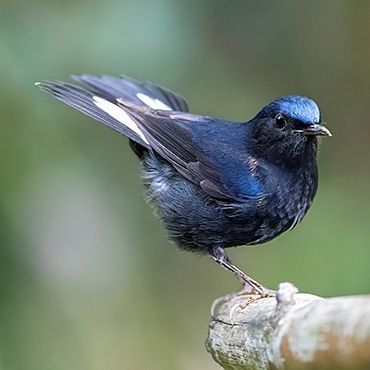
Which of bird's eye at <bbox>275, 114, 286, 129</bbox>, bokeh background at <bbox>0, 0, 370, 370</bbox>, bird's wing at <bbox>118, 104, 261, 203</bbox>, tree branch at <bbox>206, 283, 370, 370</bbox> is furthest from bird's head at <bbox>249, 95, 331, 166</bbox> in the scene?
tree branch at <bbox>206, 283, 370, 370</bbox>

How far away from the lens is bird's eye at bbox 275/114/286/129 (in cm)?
382

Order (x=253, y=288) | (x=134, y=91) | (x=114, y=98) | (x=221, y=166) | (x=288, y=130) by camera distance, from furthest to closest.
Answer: (x=134, y=91) → (x=114, y=98) → (x=221, y=166) → (x=288, y=130) → (x=253, y=288)

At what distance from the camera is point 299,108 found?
12.1 feet

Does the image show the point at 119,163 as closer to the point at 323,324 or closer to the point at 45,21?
the point at 45,21

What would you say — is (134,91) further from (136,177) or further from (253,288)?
(253,288)

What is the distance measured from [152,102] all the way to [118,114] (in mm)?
490

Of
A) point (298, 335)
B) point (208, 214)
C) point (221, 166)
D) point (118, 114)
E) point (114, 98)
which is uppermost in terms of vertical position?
point (114, 98)

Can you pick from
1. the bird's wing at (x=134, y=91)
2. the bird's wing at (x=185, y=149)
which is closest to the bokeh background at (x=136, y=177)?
the bird's wing at (x=134, y=91)

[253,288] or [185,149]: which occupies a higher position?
[185,149]

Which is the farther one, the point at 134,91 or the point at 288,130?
the point at 134,91

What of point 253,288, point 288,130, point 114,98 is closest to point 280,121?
point 288,130

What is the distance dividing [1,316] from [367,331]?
239 cm

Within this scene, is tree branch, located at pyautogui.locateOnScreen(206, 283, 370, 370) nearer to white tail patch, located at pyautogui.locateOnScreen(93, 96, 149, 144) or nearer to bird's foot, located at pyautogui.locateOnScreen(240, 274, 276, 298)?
bird's foot, located at pyautogui.locateOnScreen(240, 274, 276, 298)

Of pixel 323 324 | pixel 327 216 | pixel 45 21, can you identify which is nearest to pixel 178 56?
pixel 45 21
